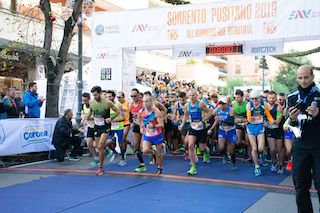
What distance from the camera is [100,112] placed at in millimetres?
10156

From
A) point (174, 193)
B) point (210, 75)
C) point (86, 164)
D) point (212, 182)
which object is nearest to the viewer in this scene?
point (174, 193)

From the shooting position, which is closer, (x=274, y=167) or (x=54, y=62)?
(x=274, y=167)

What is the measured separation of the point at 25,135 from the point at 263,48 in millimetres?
7335

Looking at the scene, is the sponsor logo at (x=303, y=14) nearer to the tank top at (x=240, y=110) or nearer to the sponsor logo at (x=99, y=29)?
the tank top at (x=240, y=110)

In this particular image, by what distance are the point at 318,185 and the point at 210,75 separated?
171 feet

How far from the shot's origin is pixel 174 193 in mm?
7887

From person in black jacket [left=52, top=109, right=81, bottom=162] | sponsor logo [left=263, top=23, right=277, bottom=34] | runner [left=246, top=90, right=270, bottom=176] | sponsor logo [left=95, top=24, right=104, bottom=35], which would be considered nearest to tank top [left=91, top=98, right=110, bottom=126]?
person in black jacket [left=52, top=109, right=81, bottom=162]

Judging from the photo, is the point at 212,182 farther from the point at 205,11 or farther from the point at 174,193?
the point at 205,11

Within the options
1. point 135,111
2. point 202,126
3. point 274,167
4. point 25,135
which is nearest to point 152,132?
point 202,126

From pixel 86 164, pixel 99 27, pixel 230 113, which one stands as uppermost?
pixel 99 27

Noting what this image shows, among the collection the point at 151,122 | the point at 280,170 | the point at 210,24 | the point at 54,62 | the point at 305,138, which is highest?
the point at 210,24

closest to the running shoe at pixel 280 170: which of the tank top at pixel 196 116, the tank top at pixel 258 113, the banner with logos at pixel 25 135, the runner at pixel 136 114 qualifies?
the tank top at pixel 258 113

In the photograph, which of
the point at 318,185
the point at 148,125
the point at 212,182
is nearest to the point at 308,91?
the point at 318,185

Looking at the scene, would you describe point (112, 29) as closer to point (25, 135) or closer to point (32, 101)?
point (32, 101)
